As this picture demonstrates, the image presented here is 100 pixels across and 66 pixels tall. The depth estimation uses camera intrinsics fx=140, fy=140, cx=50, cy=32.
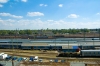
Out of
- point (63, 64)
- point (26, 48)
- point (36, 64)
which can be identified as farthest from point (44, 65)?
point (26, 48)

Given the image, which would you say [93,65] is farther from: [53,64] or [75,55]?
[75,55]

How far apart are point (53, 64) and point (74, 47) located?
10.1 meters

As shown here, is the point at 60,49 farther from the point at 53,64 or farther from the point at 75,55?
the point at 53,64

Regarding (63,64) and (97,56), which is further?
(97,56)

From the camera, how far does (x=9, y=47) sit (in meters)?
24.4

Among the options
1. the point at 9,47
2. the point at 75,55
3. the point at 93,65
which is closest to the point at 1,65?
the point at 93,65

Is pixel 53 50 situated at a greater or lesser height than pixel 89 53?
lesser

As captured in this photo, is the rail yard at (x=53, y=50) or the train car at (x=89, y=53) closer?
the train car at (x=89, y=53)

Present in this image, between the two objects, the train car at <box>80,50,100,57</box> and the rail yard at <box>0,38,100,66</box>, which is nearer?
the train car at <box>80,50,100,57</box>

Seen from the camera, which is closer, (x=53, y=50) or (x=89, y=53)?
(x=89, y=53)

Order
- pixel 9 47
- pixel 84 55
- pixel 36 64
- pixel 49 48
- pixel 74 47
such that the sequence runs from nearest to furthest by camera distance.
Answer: pixel 36 64 < pixel 84 55 < pixel 74 47 < pixel 49 48 < pixel 9 47

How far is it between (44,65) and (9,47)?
49.6 feet

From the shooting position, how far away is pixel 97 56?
55.9 ft

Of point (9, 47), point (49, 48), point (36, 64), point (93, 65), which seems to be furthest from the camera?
point (9, 47)
